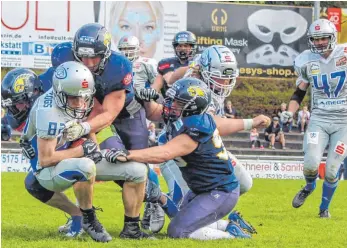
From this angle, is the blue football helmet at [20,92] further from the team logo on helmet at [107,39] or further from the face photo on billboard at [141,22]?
the face photo on billboard at [141,22]

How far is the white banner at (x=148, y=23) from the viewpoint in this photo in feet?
87.6

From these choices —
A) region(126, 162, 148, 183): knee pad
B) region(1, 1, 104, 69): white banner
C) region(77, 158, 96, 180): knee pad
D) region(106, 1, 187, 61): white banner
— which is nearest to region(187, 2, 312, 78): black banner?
region(106, 1, 187, 61): white banner

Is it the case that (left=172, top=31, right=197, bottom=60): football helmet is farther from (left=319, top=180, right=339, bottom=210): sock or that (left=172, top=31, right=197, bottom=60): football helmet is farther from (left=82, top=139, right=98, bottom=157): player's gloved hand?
(left=82, top=139, right=98, bottom=157): player's gloved hand

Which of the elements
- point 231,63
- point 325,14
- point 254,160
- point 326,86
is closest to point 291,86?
point 325,14

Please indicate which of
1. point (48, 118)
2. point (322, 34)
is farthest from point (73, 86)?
point (322, 34)

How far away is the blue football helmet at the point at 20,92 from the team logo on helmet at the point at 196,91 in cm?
133

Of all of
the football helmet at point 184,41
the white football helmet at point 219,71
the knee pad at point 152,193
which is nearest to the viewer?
the knee pad at point 152,193

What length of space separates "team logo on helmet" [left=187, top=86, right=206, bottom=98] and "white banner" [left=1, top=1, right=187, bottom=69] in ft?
66.4

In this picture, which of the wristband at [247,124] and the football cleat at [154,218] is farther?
the football cleat at [154,218]

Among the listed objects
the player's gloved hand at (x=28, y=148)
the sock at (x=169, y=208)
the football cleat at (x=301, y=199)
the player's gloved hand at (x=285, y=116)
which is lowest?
Result: the football cleat at (x=301, y=199)

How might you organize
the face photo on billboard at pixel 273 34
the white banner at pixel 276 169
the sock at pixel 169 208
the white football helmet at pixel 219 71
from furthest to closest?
1. the face photo on billboard at pixel 273 34
2. the white banner at pixel 276 169
3. the sock at pixel 169 208
4. the white football helmet at pixel 219 71

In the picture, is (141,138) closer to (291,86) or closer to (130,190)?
(130,190)

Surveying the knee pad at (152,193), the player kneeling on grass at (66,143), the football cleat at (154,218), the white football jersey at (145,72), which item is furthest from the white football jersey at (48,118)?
the white football jersey at (145,72)

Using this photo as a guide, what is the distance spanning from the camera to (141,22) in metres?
26.9
